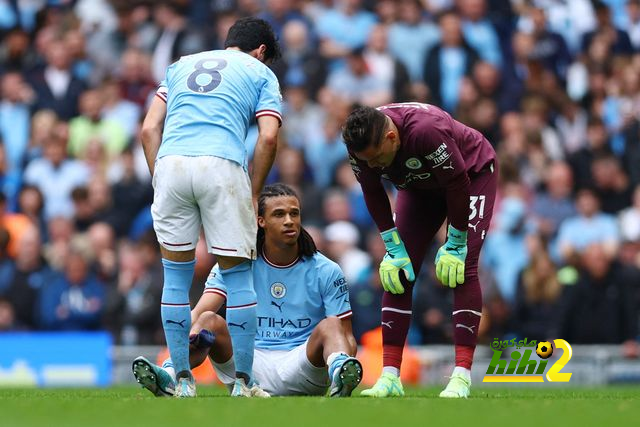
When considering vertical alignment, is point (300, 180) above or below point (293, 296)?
below

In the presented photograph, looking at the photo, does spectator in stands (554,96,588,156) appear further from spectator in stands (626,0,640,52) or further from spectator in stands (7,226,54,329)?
spectator in stands (7,226,54,329)

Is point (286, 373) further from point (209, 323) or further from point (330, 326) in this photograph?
point (209, 323)

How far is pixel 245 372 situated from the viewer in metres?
8.44

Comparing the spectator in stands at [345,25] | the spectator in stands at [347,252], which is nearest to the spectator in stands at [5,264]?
the spectator in stands at [347,252]

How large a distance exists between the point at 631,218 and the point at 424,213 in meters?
6.78

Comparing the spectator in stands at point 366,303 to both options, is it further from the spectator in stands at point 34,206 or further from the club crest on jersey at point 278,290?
the club crest on jersey at point 278,290

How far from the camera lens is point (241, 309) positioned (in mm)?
8281

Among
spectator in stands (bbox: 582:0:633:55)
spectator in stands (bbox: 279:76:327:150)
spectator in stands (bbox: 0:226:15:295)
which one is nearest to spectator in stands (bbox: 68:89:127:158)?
spectator in stands (bbox: 0:226:15:295)

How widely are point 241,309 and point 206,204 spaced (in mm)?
679

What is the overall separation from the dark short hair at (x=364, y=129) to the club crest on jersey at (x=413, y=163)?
32 cm

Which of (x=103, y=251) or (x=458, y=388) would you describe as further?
(x=103, y=251)

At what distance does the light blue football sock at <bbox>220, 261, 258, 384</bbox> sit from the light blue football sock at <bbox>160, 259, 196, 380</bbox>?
0.84ft

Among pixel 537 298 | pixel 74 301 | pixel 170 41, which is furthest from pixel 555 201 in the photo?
pixel 170 41

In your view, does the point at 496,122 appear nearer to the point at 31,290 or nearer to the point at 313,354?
the point at 31,290
